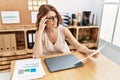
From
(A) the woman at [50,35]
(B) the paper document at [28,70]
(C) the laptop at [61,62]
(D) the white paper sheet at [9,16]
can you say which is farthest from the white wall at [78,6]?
(B) the paper document at [28,70]

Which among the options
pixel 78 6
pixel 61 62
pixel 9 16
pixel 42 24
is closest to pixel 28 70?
pixel 61 62

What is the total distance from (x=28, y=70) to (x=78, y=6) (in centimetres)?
201

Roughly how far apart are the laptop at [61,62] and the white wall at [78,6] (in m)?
1.49

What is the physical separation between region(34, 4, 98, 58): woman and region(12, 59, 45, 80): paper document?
0.80 feet

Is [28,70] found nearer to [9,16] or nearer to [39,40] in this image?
[39,40]

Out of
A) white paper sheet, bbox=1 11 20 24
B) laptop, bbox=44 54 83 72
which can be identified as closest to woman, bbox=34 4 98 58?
laptop, bbox=44 54 83 72

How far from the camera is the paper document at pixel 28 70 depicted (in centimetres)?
94

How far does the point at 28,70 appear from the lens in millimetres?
1020

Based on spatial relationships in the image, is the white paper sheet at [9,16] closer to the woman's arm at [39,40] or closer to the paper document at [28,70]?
the woman's arm at [39,40]

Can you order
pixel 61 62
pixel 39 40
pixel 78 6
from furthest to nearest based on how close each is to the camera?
pixel 78 6, pixel 39 40, pixel 61 62

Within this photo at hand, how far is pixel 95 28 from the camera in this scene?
2629 millimetres

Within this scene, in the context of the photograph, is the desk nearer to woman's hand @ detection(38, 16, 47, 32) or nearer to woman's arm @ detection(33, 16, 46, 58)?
woman's arm @ detection(33, 16, 46, 58)

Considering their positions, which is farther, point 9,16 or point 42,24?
point 9,16

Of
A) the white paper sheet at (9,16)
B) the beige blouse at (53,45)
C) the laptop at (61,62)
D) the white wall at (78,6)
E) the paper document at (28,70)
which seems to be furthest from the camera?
the white wall at (78,6)
